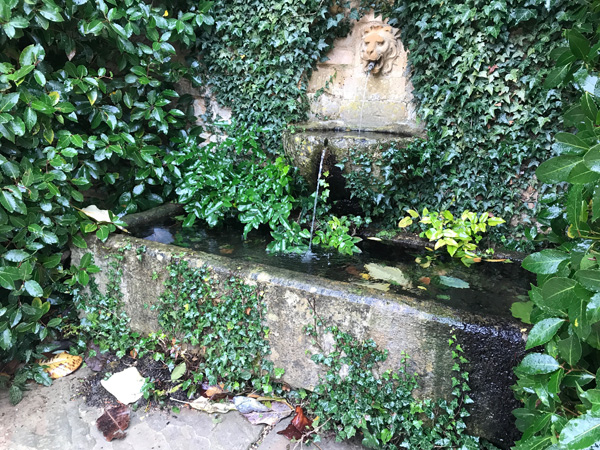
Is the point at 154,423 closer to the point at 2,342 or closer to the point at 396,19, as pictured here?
the point at 2,342

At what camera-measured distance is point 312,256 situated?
2.66 metres

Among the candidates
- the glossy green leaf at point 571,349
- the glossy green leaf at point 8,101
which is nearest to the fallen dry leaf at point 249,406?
the glossy green leaf at point 571,349

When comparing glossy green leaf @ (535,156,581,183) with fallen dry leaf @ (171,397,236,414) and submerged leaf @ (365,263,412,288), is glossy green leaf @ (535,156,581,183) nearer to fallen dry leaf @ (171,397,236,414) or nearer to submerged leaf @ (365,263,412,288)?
submerged leaf @ (365,263,412,288)

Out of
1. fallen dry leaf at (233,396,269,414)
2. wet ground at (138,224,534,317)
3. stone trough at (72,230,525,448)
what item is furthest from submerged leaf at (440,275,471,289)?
fallen dry leaf at (233,396,269,414)

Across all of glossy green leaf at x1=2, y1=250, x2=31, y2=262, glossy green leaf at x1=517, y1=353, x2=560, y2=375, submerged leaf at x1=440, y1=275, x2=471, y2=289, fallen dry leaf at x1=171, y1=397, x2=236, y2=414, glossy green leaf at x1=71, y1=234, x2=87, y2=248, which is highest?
glossy green leaf at x1=517, y1=353, x2=560, y2=375

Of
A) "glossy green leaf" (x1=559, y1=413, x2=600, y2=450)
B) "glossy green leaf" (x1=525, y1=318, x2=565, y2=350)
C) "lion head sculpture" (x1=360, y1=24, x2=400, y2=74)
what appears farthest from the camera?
"lion head sculpture" (x1=360, y1=24, x2=400, y2=74)

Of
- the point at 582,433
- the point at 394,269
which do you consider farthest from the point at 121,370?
the point at 582,433

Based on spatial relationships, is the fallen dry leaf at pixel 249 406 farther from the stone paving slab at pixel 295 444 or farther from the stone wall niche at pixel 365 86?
the stone wall niche at pixel 365 86

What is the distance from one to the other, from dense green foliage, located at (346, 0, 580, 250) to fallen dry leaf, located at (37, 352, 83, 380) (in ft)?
7.73

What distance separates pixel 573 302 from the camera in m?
0.95

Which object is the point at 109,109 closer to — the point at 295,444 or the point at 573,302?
the point at 295,444

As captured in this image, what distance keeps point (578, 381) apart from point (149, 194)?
122 inches

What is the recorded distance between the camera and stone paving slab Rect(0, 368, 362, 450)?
1.93 metres

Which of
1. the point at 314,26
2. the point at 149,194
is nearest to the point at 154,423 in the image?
the point at 149,194
